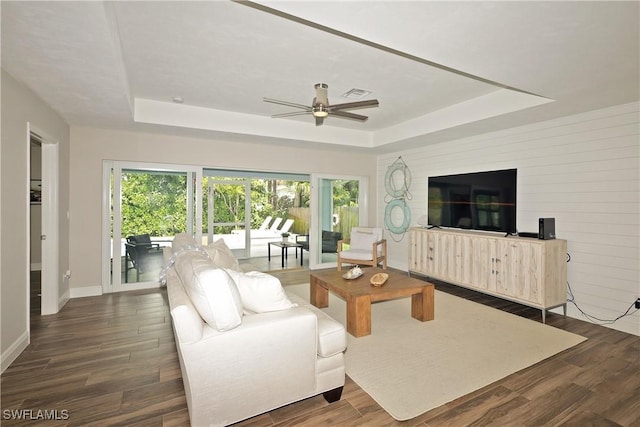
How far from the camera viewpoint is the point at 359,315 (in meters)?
3.16

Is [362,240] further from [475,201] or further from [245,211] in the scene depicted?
[245,211]

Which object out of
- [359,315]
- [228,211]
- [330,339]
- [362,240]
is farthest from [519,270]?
[228,211]

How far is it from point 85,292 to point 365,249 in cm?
449

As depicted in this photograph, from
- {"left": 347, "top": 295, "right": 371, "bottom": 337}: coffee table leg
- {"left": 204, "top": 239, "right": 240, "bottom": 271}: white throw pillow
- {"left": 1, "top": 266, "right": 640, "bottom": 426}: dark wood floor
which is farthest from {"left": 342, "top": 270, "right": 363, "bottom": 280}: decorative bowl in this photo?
{"left": 1, "top": 266, "right": 640, "bottom": 426}: dark wood floor

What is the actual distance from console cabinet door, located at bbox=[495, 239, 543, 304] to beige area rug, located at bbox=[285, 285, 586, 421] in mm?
306

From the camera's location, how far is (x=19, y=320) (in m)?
2.85

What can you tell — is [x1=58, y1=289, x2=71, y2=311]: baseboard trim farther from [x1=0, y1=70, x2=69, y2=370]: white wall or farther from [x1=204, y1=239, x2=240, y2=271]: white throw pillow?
[x1=204, y1=239, x2=240, y2=271]: white throw pillow

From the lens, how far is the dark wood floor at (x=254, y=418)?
1992mm

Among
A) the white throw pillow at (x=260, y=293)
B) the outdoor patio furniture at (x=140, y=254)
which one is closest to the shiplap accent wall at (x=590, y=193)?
the white throw pillow at (x=260, y=293)

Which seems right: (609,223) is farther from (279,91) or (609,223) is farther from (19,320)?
(19,320)

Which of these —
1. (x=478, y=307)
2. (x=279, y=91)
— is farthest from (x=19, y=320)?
(x=478, y=307)

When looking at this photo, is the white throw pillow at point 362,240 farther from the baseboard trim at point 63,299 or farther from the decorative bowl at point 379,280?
the baseboard trim at point 63,299

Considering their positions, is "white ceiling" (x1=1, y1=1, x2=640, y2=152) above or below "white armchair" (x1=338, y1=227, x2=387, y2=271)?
above

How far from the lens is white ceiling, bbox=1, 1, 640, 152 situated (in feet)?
6.36
